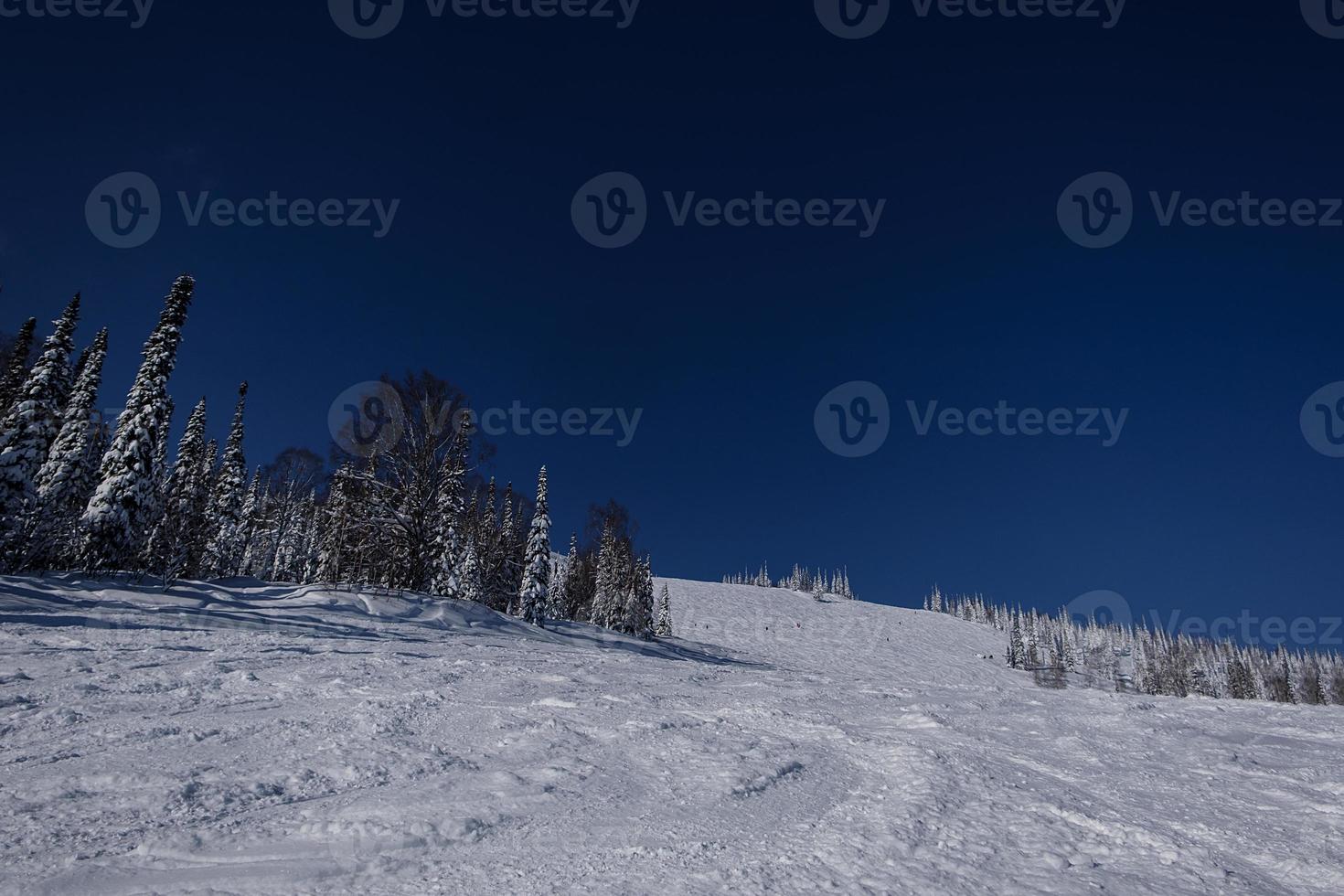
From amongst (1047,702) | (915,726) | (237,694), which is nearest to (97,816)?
(237,694)

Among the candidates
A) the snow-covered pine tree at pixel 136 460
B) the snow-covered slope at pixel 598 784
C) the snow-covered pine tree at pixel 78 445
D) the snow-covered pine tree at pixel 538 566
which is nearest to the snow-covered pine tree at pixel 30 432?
the snow-covered pine tree at pixel 136 460

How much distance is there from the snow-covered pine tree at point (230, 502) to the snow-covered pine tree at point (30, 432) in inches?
617

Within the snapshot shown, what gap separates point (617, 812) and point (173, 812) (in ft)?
8.40

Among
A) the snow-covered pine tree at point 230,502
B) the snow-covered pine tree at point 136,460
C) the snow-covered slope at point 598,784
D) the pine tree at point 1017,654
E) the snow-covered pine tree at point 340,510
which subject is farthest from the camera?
the pine tree at point 1017,654

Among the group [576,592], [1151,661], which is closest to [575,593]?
[576,592]

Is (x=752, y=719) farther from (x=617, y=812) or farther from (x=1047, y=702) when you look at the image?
(x=1047, y=702)

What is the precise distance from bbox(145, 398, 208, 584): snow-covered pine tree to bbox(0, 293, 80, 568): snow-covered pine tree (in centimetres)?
350

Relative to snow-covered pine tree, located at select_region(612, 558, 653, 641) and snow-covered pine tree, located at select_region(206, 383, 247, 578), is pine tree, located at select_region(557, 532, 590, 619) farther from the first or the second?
snow-covered pine tree, located at select_region(206, 383, 247, 578)

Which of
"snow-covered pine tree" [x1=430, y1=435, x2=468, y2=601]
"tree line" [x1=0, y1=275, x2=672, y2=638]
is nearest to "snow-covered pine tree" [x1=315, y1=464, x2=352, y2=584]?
"tree line" [x1=0, y1=275, x2=672, y2=638]

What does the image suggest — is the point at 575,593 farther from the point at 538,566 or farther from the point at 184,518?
the point at 184,518

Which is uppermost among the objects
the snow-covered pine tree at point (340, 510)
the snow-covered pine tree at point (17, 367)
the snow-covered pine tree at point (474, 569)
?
the snow-covered pine tree at point (17, 367)

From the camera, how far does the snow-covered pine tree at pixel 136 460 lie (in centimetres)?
2108

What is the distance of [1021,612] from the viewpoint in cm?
18762

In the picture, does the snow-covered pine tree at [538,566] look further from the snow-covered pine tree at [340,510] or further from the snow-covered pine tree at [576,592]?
the snow-covered pine tree at [576,592]
